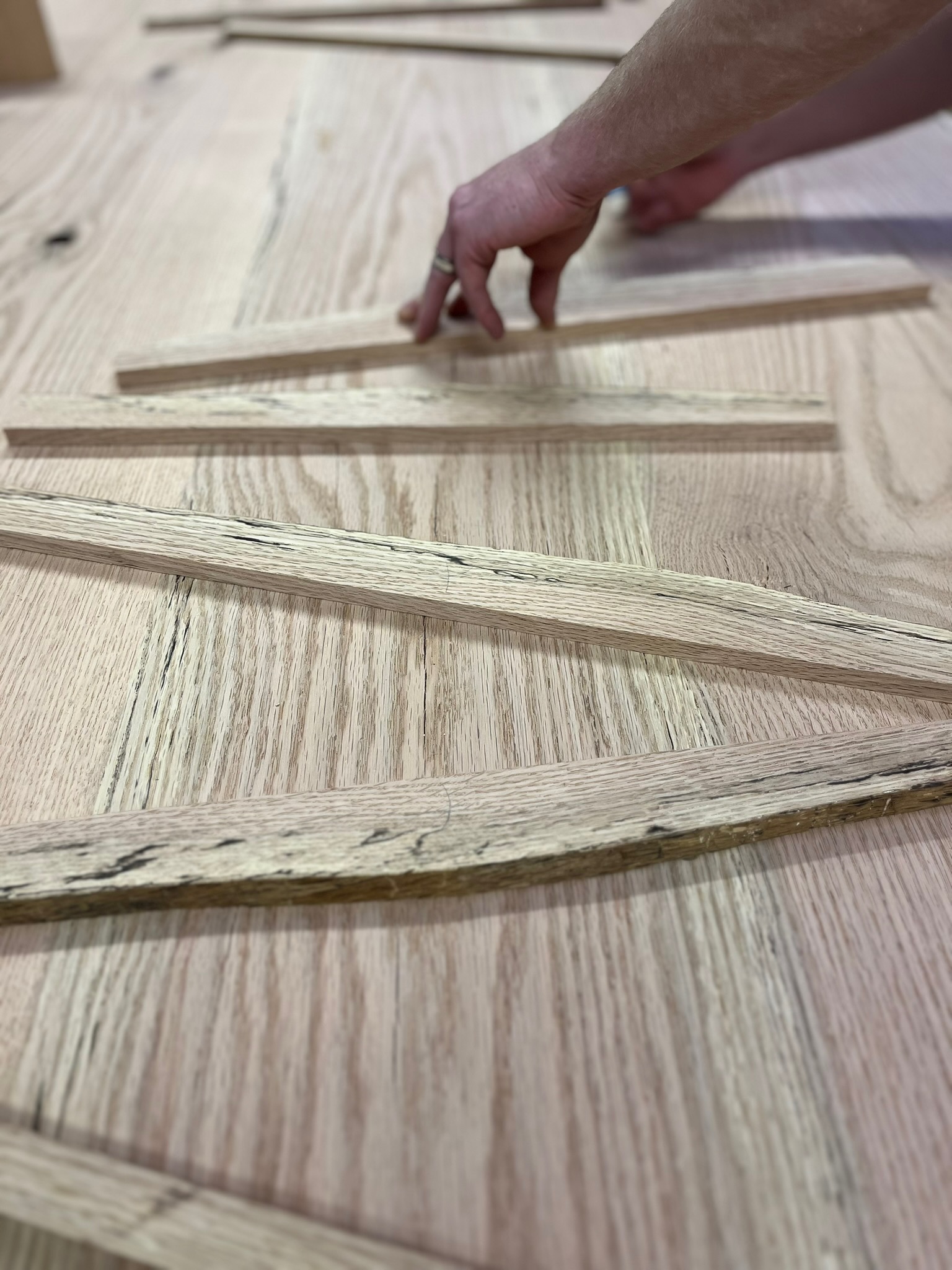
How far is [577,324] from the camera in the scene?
1186 mm

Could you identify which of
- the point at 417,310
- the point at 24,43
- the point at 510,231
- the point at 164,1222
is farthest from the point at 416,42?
the point at 164,1222

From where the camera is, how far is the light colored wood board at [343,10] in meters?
2.17

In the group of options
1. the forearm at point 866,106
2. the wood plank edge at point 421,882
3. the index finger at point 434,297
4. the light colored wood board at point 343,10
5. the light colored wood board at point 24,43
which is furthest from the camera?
the light colored wood board at point 343,10

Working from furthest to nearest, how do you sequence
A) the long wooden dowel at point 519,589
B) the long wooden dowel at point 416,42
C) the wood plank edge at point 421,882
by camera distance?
the long wooden dowel at point 416,42 → the long wooden dowel at point 519,589 → the wood plank edge at point 421,882

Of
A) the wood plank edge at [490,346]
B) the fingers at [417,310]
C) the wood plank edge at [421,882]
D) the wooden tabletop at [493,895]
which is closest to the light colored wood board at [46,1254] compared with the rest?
the wooden tabletop at [493,895]

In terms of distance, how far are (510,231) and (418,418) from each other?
0.72 feet

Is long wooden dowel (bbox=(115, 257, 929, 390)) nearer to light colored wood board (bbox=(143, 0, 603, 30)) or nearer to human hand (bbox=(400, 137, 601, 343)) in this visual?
human hand (bbox=(400, 137, 601, 343))

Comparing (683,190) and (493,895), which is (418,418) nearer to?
(493,895)

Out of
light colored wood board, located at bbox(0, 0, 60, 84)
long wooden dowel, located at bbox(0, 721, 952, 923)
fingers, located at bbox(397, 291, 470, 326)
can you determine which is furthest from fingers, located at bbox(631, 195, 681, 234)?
light colored wood board, located at bbox(0, 0, 60, 84)

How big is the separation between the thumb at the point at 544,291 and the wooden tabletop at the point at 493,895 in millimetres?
49

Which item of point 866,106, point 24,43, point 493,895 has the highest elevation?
point 24,43

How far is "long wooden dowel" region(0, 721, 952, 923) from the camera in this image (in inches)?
25.9

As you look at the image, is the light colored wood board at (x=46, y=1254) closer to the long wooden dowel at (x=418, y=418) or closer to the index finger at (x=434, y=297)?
the long wooden dowel at (x=418, y=418)

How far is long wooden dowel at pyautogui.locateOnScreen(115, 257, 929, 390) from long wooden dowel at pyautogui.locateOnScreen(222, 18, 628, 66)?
36.6 inches
